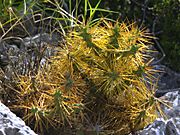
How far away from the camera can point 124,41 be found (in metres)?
3.02

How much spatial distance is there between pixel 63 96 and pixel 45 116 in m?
0.15

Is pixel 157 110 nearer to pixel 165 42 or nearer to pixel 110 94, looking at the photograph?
pixel 110 94

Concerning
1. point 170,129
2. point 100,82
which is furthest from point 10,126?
point 170,129

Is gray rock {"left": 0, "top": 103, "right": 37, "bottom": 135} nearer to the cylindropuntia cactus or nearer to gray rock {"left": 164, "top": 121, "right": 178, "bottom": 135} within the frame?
the cylindropuntia cactus

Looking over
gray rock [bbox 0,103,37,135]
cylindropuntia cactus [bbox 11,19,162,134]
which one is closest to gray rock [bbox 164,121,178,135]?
cylindropuntia cactus [bbox 11,19,162,134]

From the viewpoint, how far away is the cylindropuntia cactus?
9.78 ft

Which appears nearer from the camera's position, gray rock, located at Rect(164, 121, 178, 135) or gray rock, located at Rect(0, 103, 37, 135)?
gray rock, located at Rect(0, 103, 37, 135)

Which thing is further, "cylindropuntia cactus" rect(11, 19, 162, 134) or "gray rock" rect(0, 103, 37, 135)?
"cylindropuntia cactus" rect(11, 19, 162, 134)

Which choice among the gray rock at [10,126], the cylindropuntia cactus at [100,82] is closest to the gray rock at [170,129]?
the cylindropuntia cactus at [100,82]

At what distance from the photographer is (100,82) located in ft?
9.96

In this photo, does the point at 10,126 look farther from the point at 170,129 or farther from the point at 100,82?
the point at 170,129

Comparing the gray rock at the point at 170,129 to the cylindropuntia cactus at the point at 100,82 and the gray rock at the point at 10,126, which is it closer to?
the cylindropuntia cactus at the point at 100,82

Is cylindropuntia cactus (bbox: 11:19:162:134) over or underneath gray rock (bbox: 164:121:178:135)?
over

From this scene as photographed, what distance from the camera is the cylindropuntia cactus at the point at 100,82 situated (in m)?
2.98
